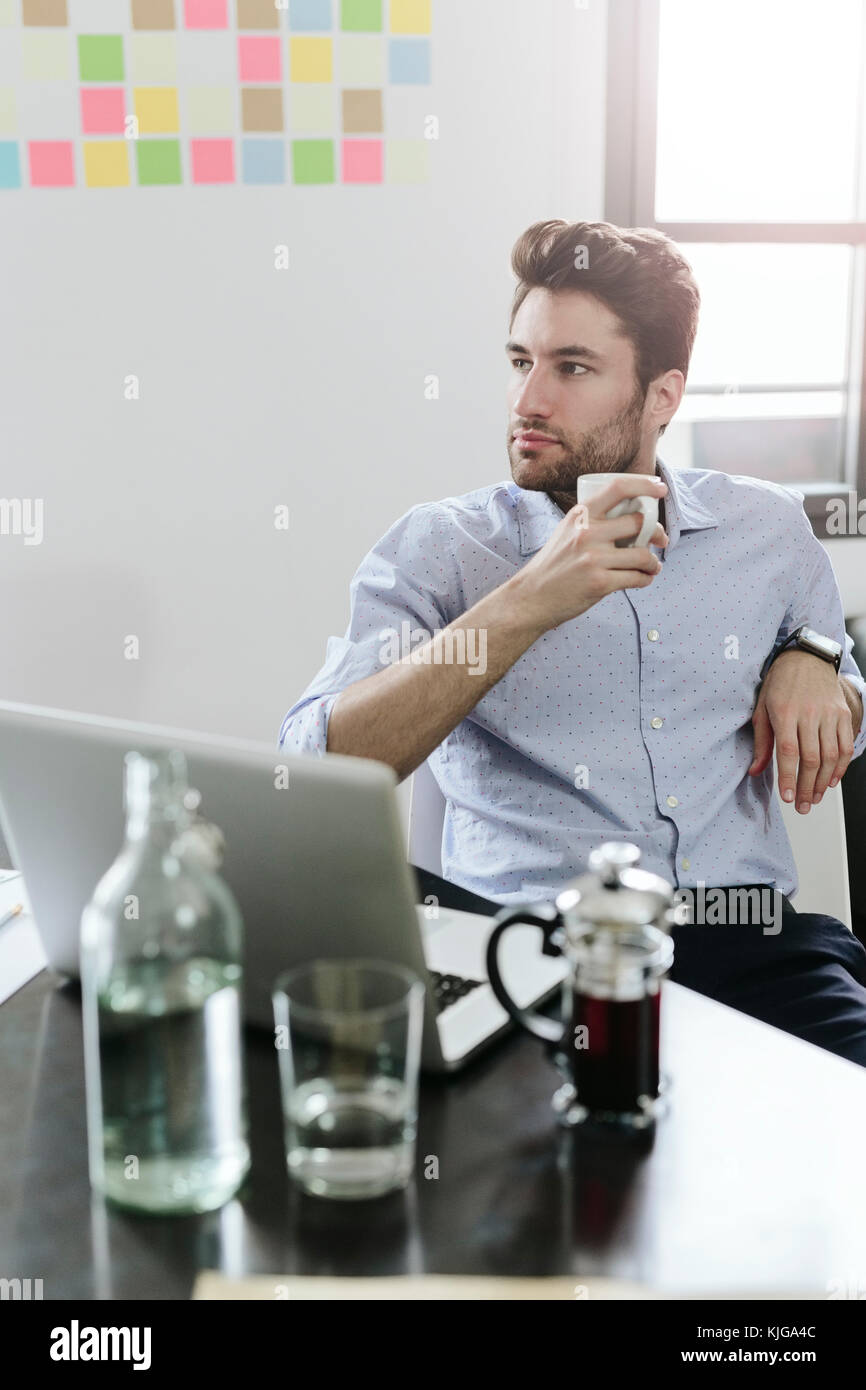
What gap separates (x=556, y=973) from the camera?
1008mm

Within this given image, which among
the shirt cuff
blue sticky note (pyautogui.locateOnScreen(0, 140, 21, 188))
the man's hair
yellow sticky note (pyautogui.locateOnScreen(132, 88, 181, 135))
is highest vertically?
yellow sticky note (pyautogui.locateOnScreen(132, 88, 181, 135))

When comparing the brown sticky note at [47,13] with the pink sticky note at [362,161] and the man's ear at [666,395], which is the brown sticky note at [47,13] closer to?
the pink sticky note at [362,161]

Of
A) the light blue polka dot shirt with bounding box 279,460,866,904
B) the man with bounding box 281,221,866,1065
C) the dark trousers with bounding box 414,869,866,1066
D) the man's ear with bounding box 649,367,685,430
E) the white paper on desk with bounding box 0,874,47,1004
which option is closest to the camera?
the white paper on desk with bounding box 0,874,47,1004

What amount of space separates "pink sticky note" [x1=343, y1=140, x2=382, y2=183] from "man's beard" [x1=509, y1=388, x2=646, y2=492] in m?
0.88


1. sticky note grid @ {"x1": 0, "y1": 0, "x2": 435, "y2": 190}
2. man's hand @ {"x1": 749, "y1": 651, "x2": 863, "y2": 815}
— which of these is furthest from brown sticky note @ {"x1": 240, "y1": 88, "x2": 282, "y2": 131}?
man's hand @ {"x1": 749, "y1": 651, "x2": 863, "y2": 815}

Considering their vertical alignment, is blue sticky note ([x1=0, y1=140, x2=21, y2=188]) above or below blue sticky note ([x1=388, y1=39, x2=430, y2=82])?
below

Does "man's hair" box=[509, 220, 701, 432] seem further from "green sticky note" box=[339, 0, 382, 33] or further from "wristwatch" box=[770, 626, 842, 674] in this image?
"green sticky note" box=[339, 0, 382, 33]

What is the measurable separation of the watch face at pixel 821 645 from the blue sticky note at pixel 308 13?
1.51 meters

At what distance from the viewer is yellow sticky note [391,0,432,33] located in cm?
237

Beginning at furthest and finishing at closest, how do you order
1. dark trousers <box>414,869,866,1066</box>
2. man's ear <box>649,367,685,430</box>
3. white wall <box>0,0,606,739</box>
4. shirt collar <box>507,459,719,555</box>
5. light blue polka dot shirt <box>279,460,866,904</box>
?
white wall <box>0,0,606,739</box>
man's ear <box>649,367,685,430</box>
shirt collar <box>507,459,719,555</box>
light blue polka dot shirt <box>279,460,866,904</box>
dark trousers <box>414,869,866,1066</box>

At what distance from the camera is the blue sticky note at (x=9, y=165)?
236 centimetres

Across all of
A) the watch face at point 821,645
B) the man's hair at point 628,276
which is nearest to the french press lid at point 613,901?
the watch face at point 821,645

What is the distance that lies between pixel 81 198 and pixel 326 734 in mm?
1411

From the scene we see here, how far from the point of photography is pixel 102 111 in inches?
92.9
